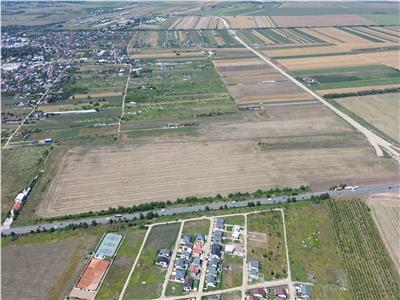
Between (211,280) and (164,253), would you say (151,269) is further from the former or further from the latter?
(211,280)

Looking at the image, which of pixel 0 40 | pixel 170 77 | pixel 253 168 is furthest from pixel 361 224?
pixel 0 40

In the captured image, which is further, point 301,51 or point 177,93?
point 301,51

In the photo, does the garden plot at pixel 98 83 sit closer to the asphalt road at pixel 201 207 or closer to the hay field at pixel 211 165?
the hay field at pixel 211 165

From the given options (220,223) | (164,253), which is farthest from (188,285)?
(220,223)

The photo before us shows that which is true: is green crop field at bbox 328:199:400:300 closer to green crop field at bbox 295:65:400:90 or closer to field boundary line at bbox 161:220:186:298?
field boundary line at bbox 161:220:186:298

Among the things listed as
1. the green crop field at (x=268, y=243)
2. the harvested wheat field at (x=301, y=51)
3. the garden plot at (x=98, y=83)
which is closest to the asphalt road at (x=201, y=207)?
the green crop field at (x=268, y=243)
